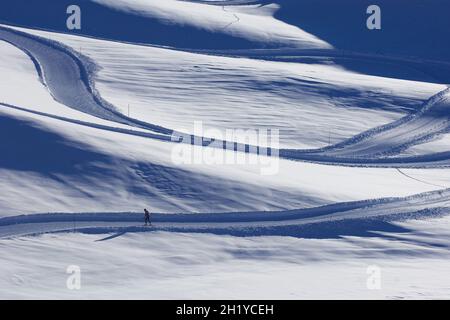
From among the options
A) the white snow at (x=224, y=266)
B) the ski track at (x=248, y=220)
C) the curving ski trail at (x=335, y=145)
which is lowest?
the white snow at (x=224, y=266)

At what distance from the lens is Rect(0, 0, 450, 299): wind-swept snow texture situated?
27719 mm

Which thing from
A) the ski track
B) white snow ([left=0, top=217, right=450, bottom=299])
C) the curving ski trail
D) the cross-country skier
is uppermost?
the curving ski trail

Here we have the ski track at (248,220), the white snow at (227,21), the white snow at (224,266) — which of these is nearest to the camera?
the white snow at (224,266)

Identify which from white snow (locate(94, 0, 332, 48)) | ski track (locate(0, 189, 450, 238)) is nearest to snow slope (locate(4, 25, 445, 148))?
white snow (locate(94, 0, 332, 48))

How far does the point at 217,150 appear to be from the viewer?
40.8 metres

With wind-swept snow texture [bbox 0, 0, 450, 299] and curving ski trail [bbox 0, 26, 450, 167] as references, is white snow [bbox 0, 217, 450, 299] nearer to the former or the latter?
wind-swept snow texture [bbox 0, 0, 450, 299]

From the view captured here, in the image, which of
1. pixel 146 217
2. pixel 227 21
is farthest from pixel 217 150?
pixel 227 21

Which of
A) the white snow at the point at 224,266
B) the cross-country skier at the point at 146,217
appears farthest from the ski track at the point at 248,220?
the white snow at the point at 224,266

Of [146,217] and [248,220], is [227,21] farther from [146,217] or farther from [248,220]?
[146,217]

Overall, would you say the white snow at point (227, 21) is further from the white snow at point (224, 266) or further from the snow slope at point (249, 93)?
the white snow at point (224, 266)

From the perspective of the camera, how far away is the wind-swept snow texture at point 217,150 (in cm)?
2772

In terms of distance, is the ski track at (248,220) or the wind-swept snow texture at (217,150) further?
the ski track at (248,220)

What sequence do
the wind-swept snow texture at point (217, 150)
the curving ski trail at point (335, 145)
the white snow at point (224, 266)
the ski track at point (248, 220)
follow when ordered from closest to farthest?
the white snow at point (224, 266), the wind-swept snow texture at point (217, 150), the ski track at point (248, 220), the curving ski trail at point (335, 145)
